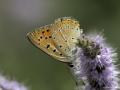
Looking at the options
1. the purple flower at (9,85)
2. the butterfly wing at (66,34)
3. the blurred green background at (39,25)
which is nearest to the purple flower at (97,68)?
the butterfly wing at (66,34)

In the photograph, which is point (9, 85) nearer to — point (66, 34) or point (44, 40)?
point (44, 40)

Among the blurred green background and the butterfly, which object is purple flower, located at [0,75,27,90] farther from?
the blurred green background

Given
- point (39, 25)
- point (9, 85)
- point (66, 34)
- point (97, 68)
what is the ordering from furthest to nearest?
1. point (39, 25)
2. point (9, 85)
3. point (66, 34)
4. point (97, 68)

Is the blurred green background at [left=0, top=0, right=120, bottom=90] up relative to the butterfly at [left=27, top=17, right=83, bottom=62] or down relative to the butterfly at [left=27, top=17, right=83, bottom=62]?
up

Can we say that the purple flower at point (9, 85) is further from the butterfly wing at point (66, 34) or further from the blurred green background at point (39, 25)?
the blurred green background at point (39, 25)

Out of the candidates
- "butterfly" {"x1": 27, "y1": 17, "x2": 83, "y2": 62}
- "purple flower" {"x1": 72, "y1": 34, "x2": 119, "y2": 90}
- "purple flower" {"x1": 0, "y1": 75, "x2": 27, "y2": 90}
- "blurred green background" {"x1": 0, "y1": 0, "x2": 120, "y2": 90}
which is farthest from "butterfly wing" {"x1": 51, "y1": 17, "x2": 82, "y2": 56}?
"blurred green background" {"x1": 0, "y1": 0, "x2": 120, "y2": 90}

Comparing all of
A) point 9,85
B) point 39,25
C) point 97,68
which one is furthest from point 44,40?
→ point 39,25
